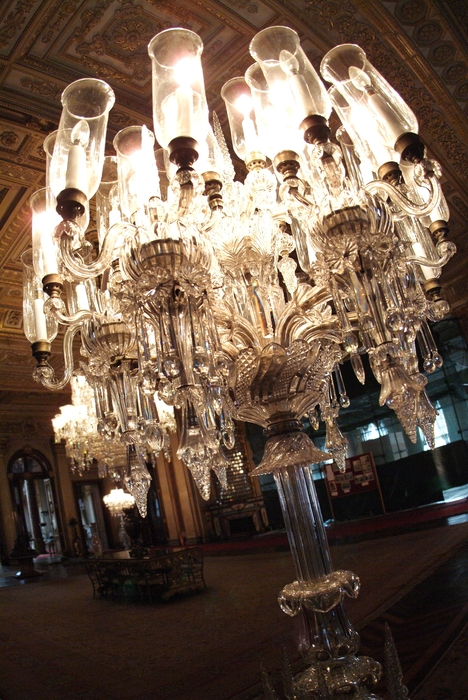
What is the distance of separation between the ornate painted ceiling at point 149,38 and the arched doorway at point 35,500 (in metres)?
9.76

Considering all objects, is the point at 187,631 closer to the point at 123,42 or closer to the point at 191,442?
the point at 191,442

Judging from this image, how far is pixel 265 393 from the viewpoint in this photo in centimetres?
167

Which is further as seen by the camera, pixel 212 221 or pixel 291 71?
pixel 212 221

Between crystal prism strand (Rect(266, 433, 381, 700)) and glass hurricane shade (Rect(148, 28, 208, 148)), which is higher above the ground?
glass hurricane shade (Rect(148, 28, 208, 148))

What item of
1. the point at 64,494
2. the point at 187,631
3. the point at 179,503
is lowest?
the point at 187,631

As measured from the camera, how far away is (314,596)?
4.53 ft

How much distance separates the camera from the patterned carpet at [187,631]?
3285 mm

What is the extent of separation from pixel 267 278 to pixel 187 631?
395cm

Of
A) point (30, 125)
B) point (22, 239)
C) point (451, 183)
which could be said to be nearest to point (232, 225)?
point (30, 125)

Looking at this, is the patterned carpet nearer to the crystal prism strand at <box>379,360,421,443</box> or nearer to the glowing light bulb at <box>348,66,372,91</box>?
the crystal prism strand at <box>379,360,421,443</box>

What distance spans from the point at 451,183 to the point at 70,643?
22.0ft

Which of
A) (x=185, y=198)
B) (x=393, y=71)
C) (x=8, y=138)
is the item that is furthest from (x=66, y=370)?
(x=393, y=71)

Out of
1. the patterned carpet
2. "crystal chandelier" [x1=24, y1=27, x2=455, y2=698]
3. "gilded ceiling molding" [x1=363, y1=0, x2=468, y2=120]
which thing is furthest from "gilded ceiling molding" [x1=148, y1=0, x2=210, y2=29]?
the patterned carpet

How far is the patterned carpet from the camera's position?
10.8ft
